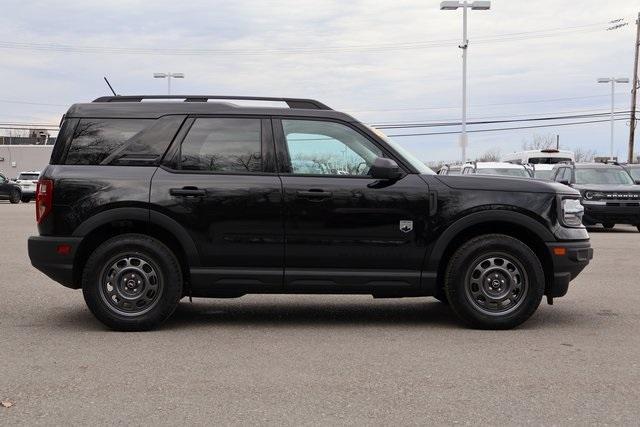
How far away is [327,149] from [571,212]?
89.1 inches

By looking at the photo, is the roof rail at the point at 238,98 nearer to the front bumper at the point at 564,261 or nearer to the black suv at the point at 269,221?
the black suv at the point at 269,221

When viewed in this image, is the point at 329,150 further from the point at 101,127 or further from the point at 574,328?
the point at 574,328

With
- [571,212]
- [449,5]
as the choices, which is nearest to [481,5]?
[449,5]

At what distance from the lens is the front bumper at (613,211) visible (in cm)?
1819

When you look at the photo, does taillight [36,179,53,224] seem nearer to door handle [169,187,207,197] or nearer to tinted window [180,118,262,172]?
door handle [169,187,207,197]

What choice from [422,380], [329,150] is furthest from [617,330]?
[329,150]

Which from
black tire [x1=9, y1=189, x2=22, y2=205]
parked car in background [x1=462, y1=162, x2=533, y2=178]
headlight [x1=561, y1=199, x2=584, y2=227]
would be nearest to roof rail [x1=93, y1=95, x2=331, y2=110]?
headlight [x1=561, y1=199, x2=584, y2=227]

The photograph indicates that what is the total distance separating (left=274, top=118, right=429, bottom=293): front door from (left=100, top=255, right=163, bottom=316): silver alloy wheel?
1.19 meters

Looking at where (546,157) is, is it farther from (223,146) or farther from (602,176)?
(223,146)

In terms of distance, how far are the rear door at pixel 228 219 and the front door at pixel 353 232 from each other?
13 cm

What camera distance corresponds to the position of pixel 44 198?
20.9ft

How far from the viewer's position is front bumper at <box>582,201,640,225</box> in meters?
18.2

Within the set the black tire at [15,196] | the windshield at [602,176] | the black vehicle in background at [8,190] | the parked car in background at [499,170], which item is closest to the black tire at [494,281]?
the windshield at [602,176]

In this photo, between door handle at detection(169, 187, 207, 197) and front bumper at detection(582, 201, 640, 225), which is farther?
front bumper at detection(582, 201, 640, 225)
